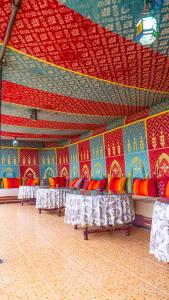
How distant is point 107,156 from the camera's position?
8344 mm

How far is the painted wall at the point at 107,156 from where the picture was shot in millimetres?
6168

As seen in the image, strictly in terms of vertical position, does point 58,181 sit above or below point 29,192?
above

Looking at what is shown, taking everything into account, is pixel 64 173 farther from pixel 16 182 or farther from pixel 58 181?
pixel 16 182

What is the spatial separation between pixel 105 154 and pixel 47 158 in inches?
181

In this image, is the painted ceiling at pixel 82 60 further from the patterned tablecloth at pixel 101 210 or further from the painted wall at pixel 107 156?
the patterned tablecloth at pixel 101 210

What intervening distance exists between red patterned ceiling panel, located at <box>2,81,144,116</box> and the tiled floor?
2746mm

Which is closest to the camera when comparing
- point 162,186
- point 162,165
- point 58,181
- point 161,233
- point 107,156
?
point 161,233

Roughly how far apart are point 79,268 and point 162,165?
3.71 meters

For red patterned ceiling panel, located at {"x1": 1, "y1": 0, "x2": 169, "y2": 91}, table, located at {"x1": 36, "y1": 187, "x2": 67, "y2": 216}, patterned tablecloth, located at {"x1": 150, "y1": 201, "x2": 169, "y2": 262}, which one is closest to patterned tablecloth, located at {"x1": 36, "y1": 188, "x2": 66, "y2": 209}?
table, located at {"x1": 36, "y1": 187, "x2": 67, "y2": 216}

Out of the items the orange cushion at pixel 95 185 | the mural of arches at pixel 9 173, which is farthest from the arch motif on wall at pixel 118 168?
the mural of arches at pixel 9 173

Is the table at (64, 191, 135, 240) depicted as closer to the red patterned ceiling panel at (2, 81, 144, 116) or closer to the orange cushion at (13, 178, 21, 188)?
the red patterned ceiling panel at (2, 81, 144, 116)

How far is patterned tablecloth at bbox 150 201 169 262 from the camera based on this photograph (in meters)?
2.71

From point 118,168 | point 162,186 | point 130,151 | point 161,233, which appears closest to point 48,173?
point 118,168

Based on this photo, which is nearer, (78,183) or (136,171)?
(136,171)
